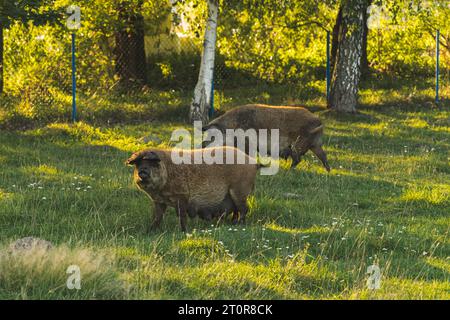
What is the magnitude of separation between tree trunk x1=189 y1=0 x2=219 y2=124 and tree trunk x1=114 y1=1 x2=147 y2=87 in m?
3.11

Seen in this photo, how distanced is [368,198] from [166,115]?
831 cm

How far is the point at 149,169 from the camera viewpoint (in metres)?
9.00

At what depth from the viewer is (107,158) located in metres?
13.7

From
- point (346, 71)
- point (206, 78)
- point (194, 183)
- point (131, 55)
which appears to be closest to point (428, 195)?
point (194, 183)

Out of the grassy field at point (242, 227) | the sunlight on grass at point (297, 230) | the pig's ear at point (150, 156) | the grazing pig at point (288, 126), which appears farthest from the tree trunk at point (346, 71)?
the pig's ear at point (150, 156)

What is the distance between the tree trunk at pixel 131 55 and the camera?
20656 millimetres

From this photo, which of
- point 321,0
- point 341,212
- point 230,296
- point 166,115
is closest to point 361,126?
point 321,0

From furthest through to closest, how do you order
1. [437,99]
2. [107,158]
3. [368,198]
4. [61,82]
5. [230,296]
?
[437,99], [61,82], [107,158], [368,198], [230,296]

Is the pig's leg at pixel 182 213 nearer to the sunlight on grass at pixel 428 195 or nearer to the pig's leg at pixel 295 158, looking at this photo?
the sunlight on grass at pixel 428 195

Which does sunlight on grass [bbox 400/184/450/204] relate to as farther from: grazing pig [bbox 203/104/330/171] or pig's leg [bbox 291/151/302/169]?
pig's leg [bbox 291/151/302/169]

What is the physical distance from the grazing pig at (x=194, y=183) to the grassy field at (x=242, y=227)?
263mm

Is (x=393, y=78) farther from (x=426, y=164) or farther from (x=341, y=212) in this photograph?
(x=341, y=212)

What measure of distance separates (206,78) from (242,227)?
29.9ft

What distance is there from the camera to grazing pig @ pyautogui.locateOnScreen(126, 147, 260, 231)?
9086mm
